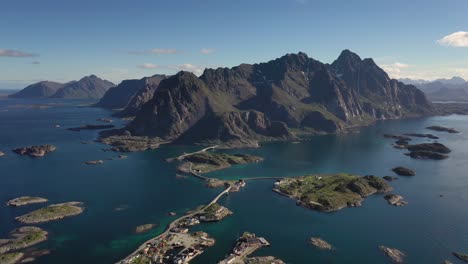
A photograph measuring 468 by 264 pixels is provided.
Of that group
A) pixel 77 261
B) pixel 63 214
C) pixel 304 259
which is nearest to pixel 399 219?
pixel 304 259

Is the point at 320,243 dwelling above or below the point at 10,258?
below

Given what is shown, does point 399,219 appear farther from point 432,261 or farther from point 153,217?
point 153,217

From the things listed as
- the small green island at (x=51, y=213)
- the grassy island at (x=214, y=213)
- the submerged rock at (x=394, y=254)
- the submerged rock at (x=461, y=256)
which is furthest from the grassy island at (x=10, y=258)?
the submerged rock at (x=461, y=256)

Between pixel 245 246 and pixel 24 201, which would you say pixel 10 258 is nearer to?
pixel 24 201

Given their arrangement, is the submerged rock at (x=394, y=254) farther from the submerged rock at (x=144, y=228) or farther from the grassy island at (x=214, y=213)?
the submerged rock at (x=144, y=228)

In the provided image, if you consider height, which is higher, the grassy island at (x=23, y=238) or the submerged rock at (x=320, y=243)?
the grassy island at (x=23, y=238)

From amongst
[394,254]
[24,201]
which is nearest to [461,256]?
[394,254]
